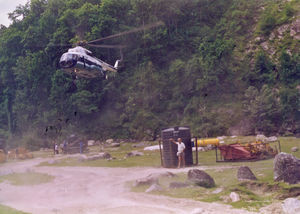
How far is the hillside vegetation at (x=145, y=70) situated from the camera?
4017cm

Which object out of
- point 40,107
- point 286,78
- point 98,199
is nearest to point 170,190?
point 98,199

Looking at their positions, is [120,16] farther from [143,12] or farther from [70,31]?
[70,31]

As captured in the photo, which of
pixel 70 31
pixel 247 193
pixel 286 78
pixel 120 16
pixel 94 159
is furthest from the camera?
pixel 120 16

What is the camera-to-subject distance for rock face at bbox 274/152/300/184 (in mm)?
12352

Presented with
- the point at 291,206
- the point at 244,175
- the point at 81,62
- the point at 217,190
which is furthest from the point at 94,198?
the point at 81,62

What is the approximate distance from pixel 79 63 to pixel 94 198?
897 centimetres

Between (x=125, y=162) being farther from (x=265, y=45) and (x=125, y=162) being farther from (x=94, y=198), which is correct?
(x=265, y=45)

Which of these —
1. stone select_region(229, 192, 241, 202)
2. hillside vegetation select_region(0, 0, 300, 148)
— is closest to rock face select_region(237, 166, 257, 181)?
stone select_region(229, 192, 241, 202)

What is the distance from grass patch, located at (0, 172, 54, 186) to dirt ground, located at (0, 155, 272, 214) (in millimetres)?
517

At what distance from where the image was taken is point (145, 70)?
46.0 m

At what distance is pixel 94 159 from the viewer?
26.6 metres

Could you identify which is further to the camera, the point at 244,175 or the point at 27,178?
the point at 27,178

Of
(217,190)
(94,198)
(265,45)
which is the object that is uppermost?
(265,45)

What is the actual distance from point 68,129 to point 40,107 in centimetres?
669
